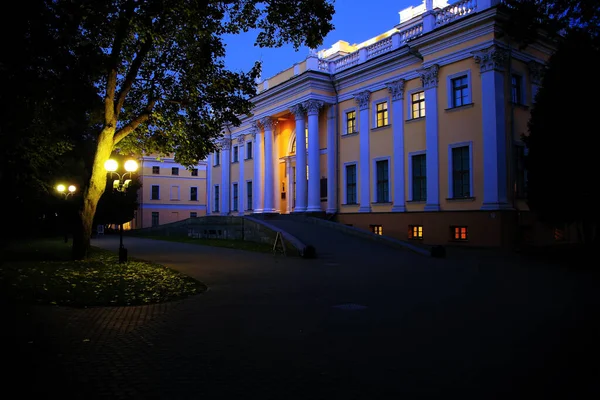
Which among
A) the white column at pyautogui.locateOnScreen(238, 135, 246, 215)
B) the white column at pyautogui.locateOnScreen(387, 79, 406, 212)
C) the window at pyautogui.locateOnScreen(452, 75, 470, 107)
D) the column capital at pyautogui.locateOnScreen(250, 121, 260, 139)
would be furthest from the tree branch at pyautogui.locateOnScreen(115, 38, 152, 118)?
the white column at pyautogui.locateOnScreen(238, 135, 246, 215)

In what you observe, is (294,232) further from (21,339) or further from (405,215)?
(21,339)

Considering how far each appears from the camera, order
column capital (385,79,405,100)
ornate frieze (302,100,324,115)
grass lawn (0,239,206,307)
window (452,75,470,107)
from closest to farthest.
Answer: grass lawn (0,239,206,307)
window (452,75,470,107)
column capital (385,79,405,100)
ornate frieze (302,100,324,115)

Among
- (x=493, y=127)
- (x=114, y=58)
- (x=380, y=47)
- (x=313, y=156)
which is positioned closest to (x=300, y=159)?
(x=313, y=156)

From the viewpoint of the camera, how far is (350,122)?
110 feet

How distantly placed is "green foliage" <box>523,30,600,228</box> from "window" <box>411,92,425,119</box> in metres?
9.19

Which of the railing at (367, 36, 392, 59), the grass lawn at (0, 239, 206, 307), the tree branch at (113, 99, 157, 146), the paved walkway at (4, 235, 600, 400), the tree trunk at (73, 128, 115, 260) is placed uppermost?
the railing at (367, 36, 392, 59)

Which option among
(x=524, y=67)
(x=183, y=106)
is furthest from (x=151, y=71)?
(x=524, y=67)

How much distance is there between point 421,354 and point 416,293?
189 inches

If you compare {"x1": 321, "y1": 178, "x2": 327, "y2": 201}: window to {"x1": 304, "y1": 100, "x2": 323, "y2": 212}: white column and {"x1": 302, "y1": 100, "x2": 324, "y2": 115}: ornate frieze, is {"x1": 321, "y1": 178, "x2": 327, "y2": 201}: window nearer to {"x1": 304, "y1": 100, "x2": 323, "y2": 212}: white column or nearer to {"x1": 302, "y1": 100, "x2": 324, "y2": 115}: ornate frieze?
{"x1": 304, "y1": 100, "x2": 323, "y2": 212}: white column

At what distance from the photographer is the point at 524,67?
2569 cm

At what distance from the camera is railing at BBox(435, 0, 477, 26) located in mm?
25109

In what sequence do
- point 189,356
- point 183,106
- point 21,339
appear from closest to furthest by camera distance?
1. point 189,356
2. point 21,339
3. point 183,106

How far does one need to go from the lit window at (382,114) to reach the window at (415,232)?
23.9 ft

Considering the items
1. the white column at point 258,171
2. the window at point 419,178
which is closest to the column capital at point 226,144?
the white column at point 258,171
